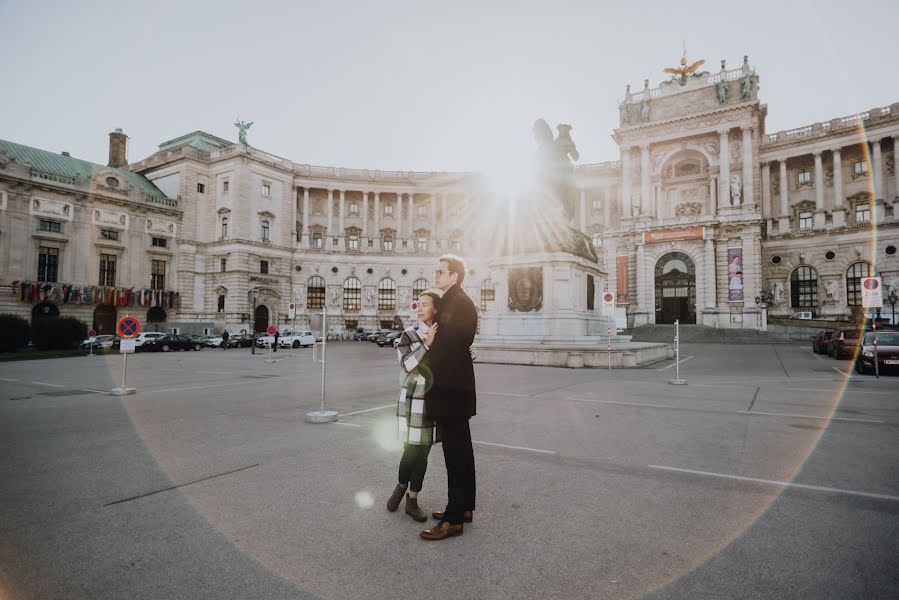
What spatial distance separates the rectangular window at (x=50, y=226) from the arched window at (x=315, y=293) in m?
25.7

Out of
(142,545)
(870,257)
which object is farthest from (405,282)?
(142,545)

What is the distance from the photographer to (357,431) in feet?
24.5

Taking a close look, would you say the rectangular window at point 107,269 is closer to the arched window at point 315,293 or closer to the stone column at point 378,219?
the arched window at point 315,293

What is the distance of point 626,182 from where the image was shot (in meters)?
60.2

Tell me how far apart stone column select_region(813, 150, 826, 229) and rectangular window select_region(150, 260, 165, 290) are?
7162 centimetres

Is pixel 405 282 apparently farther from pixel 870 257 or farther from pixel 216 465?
pixel 216 465

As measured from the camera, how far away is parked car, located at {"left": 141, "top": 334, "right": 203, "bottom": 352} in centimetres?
3678

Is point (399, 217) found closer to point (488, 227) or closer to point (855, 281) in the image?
point (488, 227)

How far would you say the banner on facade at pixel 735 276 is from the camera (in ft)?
168

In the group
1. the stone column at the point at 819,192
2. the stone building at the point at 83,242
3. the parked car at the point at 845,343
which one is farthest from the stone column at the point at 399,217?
the parked car at the point at 845,343

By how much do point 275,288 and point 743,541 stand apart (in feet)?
201

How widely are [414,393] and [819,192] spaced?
6699 cm

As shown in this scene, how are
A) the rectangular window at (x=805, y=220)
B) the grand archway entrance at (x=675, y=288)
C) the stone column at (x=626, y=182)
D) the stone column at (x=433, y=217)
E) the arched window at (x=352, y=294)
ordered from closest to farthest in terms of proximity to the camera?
1. the grand archway entrance at (x=675, y=288)
2. the rectangular window at (x=805, y=220)
3. the stone column at (x=626, y=182)
4. the arched window at (x=352, y=294)
5. the stone column at (x=433, y=217)

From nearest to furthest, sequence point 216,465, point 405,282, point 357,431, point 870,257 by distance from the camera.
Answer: point 216,465
point 357,431
point 870,257
point 405,282
